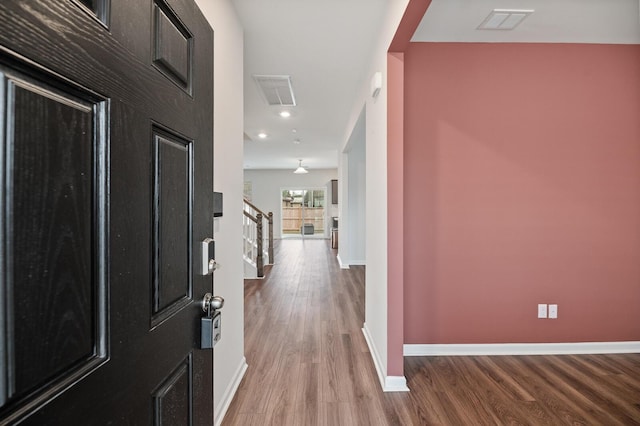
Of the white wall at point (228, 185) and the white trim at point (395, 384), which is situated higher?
the white wall at point (228, 185)

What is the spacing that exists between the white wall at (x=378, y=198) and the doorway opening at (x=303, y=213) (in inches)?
336

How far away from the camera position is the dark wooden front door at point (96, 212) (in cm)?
41

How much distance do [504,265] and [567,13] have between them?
75.0 inches

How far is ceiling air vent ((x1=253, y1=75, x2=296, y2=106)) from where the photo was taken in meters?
3.21

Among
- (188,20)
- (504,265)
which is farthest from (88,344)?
(504,265)

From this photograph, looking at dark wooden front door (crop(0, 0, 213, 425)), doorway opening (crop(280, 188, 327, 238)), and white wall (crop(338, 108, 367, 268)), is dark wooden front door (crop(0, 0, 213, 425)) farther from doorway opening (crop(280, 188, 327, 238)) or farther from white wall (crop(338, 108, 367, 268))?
doorway opening (crop(280, 188, 327, 238))

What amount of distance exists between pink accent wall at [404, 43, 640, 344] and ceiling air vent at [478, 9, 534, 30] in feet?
0.74

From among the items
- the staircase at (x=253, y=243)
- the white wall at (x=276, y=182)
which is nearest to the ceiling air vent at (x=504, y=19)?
the staircase at (x=253, y=243)

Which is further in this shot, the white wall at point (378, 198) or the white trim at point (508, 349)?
the white trim at point (508, 349)

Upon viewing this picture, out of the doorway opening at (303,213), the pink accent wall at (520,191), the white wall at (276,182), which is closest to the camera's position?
the pink accent wall at (520,191)

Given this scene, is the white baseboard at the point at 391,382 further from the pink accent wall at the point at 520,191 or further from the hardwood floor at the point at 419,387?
the pink accent wall at the point at 520,191

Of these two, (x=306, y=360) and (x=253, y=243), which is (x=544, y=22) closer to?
(x=306, y=360)

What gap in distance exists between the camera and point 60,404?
1.51ft

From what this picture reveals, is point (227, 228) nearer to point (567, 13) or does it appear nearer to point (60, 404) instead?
point (60, 404)
